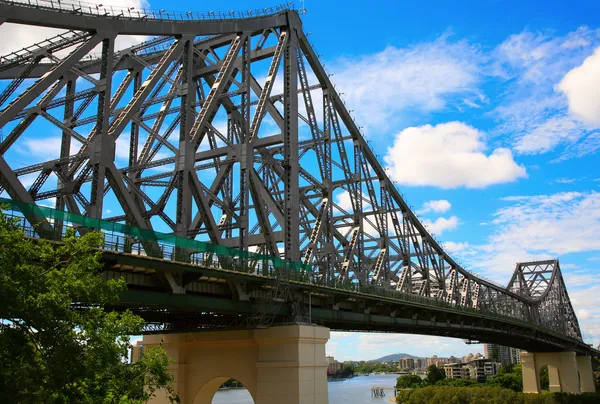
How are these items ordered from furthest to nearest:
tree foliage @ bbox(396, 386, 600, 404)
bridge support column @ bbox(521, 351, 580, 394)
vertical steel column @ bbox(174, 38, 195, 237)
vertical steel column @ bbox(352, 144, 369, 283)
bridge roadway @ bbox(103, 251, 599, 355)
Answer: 1. bridge support column @ bbox(521, 351, 580, 394)
2. tree foliage @ bbox(396, 386, 600, 404)
3. vertical steel column @ bbox(352, 144, 369, 283)
4. vertical steel column @ bbox(174, 38, 195, 237)
5. bridge roadway @ bbox(103, 251, 599, 355)

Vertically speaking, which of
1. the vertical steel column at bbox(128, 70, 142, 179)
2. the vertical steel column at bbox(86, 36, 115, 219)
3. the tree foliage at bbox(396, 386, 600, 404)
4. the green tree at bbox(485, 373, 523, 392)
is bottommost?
the tree foliage at bbox(396, 386, 600, 404)

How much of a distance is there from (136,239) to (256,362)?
10753 millimetres

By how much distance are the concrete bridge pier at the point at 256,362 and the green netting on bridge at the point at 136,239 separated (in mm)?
4686

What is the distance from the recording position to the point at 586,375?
122250 mm

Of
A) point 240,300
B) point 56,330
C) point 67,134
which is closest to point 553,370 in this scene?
point 240,300

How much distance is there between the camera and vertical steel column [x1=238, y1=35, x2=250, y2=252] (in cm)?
3538

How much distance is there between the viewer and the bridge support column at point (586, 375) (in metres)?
118

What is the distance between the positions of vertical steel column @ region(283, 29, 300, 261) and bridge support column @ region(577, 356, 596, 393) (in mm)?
101028

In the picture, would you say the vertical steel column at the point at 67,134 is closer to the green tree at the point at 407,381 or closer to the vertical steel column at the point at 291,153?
the vertical steel column at the point at 291,153

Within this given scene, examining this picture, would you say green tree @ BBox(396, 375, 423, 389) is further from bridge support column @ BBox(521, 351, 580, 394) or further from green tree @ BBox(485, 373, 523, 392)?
bridge support column @ BBox(521, 351, 580, 394)

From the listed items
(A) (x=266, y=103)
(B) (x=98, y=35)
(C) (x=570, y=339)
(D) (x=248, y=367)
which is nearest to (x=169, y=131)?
(A) (x=266, y=103)

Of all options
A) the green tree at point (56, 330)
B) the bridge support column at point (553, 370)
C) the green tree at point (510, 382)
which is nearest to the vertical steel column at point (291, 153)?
the green tree at point (56, 330)

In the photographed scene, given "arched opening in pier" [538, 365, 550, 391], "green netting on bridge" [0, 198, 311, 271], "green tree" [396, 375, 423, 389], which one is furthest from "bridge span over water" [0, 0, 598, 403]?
"green tree" [396, 375, 423, 389]

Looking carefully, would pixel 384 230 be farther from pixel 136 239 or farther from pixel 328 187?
pixel 136 239
